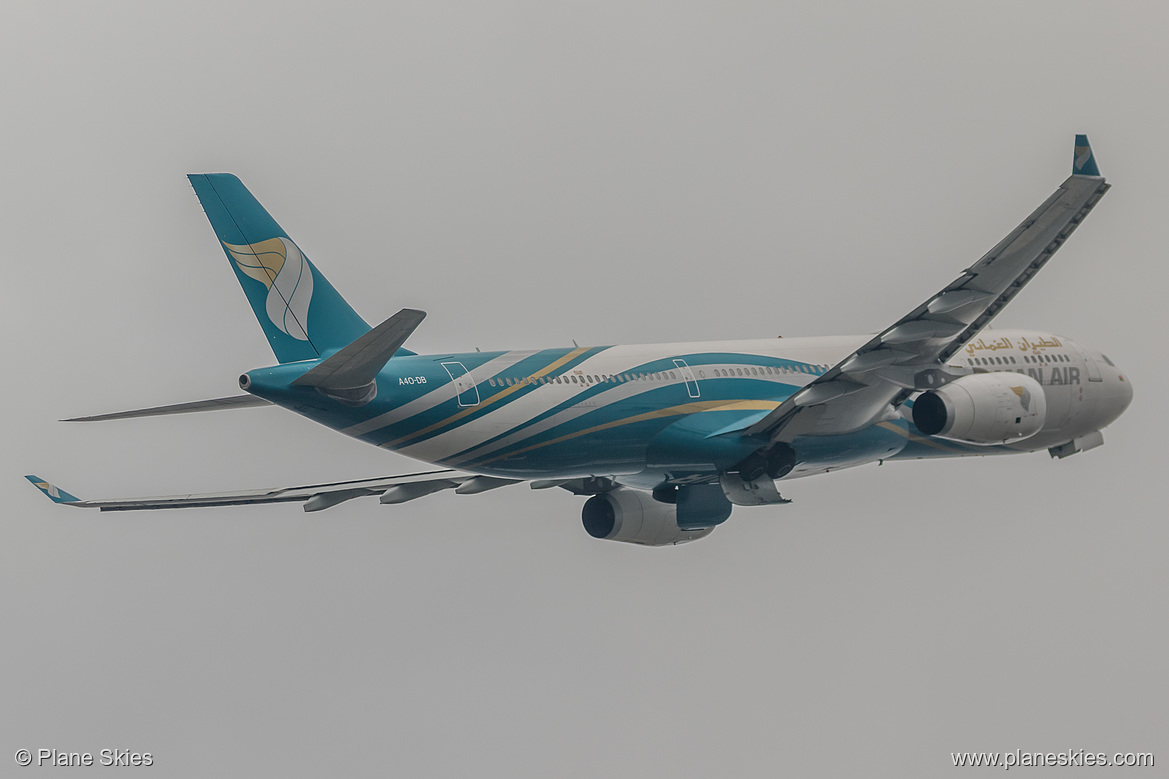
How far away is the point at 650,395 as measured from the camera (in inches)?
1331

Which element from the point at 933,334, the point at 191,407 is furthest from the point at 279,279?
the point at 933,334

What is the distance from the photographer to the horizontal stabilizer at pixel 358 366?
27.3m

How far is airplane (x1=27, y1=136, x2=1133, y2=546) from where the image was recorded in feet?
96.6

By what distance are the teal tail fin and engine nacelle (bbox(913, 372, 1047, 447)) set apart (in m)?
12.8

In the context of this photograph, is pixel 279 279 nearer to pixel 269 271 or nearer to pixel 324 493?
pixel 269 271

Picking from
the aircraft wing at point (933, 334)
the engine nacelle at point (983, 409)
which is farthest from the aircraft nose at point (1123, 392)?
the aircraft wing at point (933, 334)

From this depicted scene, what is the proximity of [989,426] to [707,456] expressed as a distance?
614cm

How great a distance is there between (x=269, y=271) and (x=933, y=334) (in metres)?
13.6

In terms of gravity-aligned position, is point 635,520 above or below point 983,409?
below

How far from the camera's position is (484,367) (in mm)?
32219

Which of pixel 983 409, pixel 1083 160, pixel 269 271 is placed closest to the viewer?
pixel 1083 160

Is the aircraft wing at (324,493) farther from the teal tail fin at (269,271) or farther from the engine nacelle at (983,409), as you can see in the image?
the engine nacelle at (983,409)

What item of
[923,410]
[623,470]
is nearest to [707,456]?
[623,470]

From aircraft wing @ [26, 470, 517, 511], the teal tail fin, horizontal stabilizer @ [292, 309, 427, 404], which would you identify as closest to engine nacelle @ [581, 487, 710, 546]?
aircraft wing @ [26, 470, 517, 511]
